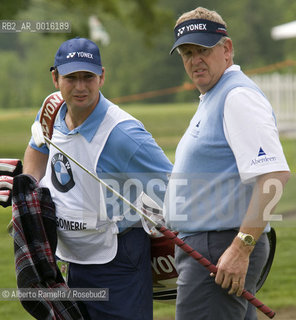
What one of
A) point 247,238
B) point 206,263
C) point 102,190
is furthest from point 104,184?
point 247,238

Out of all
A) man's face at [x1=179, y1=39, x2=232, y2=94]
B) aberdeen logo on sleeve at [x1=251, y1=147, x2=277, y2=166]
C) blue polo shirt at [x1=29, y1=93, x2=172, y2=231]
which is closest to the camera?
aberdeen logo on sleeve at [x1=251, y1=147, x2=277, y2=166]

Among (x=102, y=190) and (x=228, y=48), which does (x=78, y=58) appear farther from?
(x=228, y=48)

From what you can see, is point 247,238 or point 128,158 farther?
point 128,158

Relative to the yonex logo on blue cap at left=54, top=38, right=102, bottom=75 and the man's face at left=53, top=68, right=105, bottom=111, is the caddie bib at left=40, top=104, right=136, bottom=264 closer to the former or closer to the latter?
the man's face at left=53, top=68, right=105, bottom=111

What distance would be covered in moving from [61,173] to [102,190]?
0.24m

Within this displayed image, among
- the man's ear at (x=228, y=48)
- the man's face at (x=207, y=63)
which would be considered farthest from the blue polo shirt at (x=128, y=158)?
the man's ear at (x=228, y=48)

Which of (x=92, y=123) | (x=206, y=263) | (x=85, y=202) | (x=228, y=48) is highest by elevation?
(x=228, y=48)

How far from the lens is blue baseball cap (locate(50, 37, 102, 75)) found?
3.62 metres

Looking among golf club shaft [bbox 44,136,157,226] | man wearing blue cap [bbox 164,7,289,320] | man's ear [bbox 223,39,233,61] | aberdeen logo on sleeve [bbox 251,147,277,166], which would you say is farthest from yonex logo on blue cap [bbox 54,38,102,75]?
aberdeen logo on sleeve [bbox 251,147,277,166]

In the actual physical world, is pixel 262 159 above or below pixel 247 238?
above

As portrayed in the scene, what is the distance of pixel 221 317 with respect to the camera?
3088 millimetres

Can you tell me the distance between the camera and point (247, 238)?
2.96 m

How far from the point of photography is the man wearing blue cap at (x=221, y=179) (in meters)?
2.97

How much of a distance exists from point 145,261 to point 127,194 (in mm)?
351
